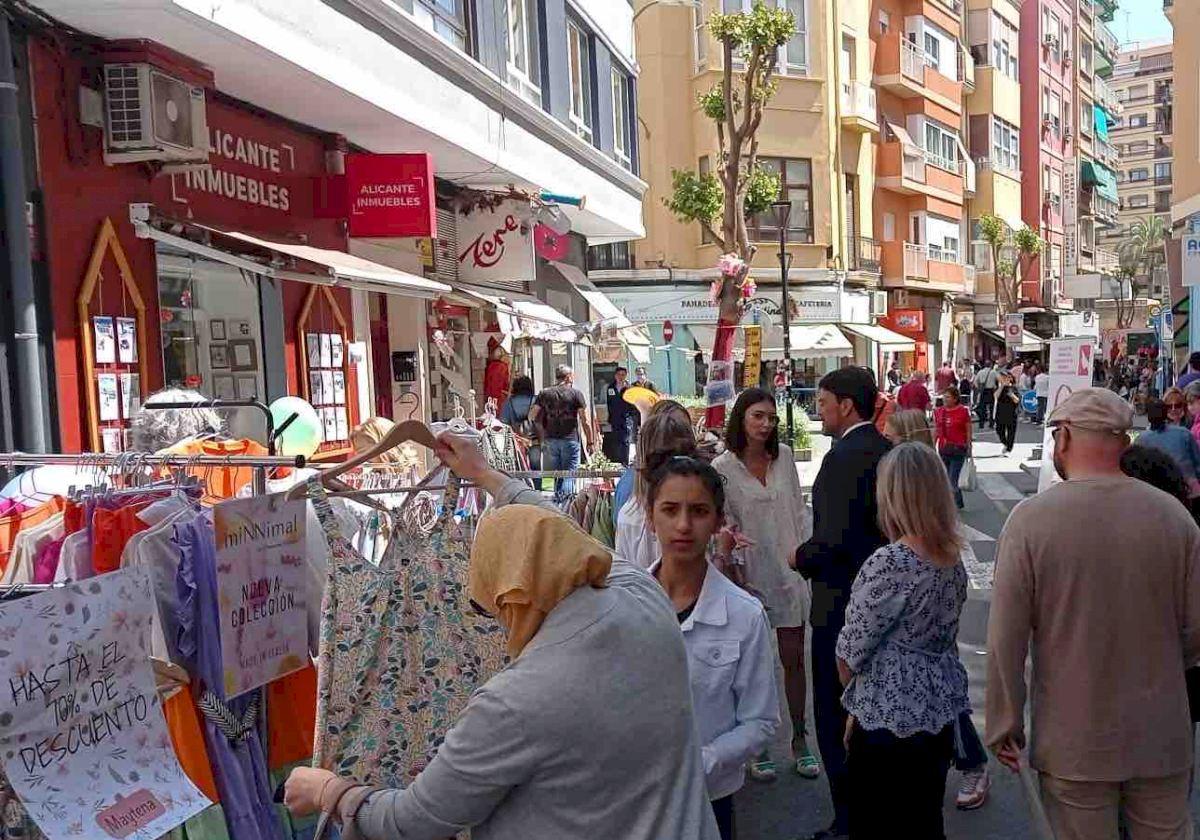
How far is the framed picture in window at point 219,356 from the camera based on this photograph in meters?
9.32

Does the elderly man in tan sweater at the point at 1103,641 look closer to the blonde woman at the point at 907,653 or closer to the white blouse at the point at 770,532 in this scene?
the blonde woman at the point at 907,653

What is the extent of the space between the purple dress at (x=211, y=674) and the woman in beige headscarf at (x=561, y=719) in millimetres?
1417

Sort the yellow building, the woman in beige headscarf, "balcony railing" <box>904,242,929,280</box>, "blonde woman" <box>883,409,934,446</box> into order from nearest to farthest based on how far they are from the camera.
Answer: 1. the woman in beige headscarf
2. "blonde woman" <box>883,409,934,446</box>
3. the yellow building
4. "balcony railing" <box>904,242,929,280</box>

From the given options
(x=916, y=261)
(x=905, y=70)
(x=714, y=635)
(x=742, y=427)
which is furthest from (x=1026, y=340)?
(x=714, y=635)

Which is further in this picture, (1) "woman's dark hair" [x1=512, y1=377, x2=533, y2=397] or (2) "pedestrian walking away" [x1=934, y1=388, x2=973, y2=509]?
(1) "woman's dark hair" [x1=512, y1=377, x2=533, y2=397]

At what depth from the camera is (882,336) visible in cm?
3500

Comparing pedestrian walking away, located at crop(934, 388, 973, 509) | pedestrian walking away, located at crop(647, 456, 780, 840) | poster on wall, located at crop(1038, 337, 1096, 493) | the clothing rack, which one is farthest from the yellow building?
pedestrian walking away, located at crop(647, 456, 780, 840)

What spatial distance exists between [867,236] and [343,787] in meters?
35.8

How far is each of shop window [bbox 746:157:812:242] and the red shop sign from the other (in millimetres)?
22848

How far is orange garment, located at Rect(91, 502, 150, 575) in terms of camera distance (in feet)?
11.2

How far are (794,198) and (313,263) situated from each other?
1032 inches

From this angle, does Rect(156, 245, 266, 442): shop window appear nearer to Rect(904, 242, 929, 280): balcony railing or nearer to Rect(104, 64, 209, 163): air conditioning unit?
Rect(104, 64, 209, 163): air conditioning unit

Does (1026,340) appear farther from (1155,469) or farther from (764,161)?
(1155,469)

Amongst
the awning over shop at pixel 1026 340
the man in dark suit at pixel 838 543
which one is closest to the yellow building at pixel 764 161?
the awning over shop at pixel 1026 340
